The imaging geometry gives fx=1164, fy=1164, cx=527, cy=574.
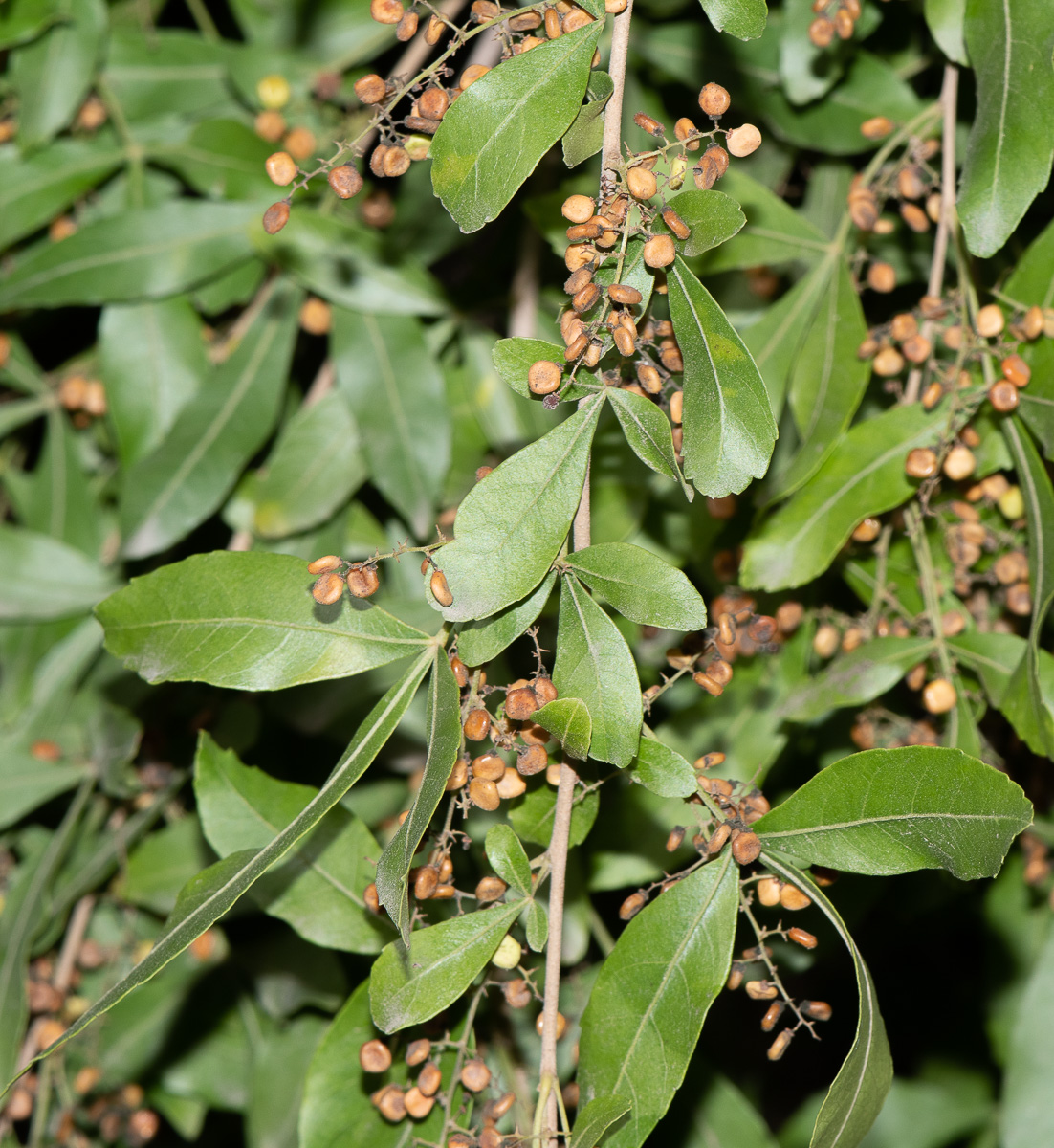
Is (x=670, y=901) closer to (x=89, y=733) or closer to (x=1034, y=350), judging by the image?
(x=1034, y=350)

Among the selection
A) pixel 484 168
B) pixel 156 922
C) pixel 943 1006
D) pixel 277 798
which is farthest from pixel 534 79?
pixel 943 1006

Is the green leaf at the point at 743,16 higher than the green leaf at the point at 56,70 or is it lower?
higher

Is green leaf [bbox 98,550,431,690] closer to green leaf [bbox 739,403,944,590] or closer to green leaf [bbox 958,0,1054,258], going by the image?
green leaf [bbox 739,403,944,590]

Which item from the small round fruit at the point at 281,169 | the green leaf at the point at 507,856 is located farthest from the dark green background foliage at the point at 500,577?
the small round fruit at the point at 281,169

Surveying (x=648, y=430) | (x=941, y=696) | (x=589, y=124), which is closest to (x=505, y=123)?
(x=589, y=124)

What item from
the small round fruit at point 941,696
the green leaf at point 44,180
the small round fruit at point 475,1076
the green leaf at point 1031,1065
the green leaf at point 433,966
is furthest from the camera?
the green leaf at point 44,180

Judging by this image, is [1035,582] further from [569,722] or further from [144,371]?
[144,371]

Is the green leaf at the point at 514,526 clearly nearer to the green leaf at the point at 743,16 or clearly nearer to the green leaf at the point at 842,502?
the green leaf at the point at 743,16
